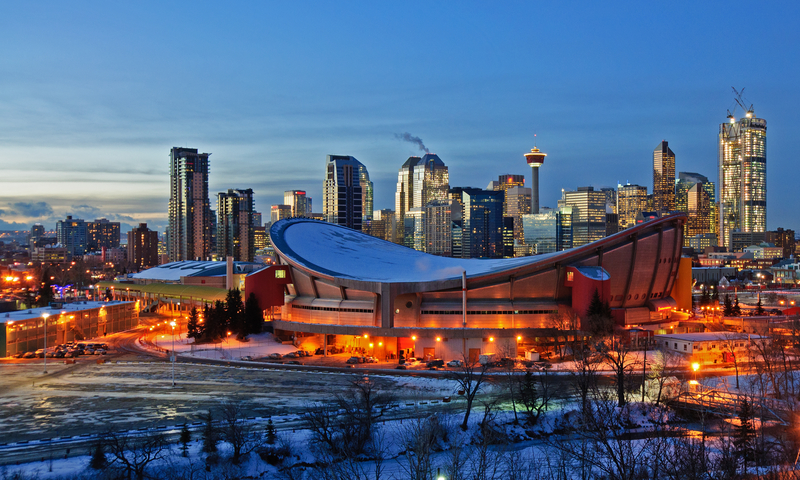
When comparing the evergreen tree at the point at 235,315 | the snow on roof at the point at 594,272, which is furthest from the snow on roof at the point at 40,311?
the snow on roof at the point at 594,272

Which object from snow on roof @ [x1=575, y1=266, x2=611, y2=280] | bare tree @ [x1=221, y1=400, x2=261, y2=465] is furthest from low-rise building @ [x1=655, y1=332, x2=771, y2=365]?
bare tree @ [x1=221, y1=400, x2=261, y2=465]

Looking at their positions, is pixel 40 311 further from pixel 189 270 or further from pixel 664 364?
pixel 664 364

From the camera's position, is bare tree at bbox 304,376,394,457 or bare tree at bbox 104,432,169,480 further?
bare tree at bbox 304,376,394,457

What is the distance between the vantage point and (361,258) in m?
74.2

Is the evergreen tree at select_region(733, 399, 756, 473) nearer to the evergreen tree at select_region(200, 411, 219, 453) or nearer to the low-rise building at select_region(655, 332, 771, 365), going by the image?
the evergreen tree at select_region(200, 411, 219, 453)

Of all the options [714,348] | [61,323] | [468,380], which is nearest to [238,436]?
[468,380]

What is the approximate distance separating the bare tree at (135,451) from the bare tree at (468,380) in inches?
568

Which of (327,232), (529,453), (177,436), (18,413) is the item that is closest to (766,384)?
(529,453)

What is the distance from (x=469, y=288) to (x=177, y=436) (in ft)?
111

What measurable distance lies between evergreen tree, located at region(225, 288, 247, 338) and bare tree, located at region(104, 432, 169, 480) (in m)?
33.8

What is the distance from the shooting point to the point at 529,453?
1294 inches

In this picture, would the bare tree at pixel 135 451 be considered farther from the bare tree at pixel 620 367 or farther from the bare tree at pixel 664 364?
the bare tree at pixel 664 364

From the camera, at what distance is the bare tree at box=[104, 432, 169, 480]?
28.9 meters

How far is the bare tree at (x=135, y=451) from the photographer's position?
94.8 ft
